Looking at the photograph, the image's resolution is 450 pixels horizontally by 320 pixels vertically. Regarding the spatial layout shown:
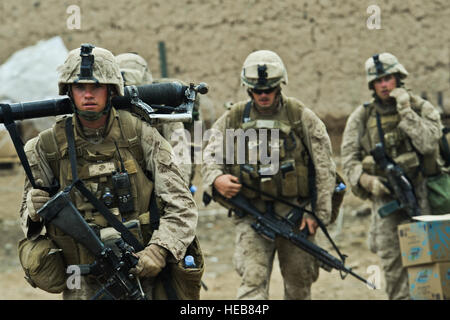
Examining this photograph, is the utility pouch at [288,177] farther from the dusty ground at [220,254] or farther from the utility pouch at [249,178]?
the dusty ground at [220,254]

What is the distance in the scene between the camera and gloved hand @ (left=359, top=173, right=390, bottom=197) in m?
6.67

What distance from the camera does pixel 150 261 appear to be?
4000 mm

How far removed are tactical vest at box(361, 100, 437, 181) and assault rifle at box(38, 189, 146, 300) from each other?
10.3 ft

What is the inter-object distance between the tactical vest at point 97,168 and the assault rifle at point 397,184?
9.33 feet

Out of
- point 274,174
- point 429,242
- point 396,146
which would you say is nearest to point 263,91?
point 274,174

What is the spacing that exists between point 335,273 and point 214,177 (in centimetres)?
268

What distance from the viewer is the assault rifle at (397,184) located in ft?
21.2

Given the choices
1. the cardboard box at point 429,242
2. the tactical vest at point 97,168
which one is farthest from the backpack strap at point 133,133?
the cardboard box at point 429,242

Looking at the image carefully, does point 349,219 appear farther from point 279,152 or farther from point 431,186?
point 279,152

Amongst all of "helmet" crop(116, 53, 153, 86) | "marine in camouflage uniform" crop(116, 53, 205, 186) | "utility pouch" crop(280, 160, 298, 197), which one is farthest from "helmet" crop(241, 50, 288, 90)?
"helmet" crop(116, 53, 153, 86)

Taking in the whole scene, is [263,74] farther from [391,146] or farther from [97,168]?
[97,168]

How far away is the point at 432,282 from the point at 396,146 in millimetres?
2093
